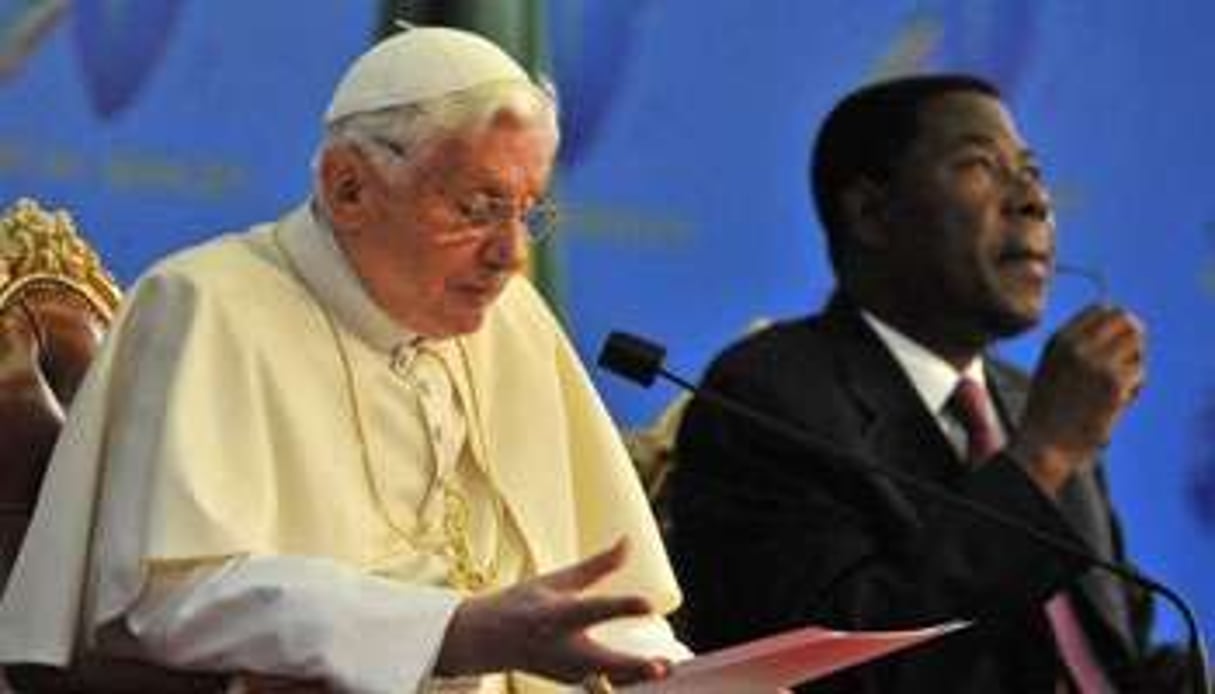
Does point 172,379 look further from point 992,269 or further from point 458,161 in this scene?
point 992,269

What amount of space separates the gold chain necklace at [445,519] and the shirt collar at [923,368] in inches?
37.8

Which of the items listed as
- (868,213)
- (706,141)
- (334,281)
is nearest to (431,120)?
(334,281)

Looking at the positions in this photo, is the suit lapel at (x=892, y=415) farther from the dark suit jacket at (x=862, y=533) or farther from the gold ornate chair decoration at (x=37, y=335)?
the gold ornate chair decoration at (x=37, y=335)

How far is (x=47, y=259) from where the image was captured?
3.77 metres

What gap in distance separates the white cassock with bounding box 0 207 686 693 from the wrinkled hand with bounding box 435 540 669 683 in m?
0.06

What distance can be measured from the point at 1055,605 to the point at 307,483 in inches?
49.1

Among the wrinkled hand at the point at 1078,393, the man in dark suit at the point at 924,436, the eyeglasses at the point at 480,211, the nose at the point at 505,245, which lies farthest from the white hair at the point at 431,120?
the wrinkled hand at the point at 1078,393

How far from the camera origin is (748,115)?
5.11 metres

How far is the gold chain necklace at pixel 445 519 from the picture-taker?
11.1 ft

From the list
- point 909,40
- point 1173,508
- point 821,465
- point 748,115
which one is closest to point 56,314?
point 821,465

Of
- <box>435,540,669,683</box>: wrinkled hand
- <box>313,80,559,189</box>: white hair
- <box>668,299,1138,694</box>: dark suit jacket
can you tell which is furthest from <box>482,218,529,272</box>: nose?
<box>668,299,1138,694</box>: dark suit jacket

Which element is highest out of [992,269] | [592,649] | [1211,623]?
[992,269]

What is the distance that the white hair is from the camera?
10.9 ft

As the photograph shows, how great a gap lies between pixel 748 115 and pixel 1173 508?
1087mm
